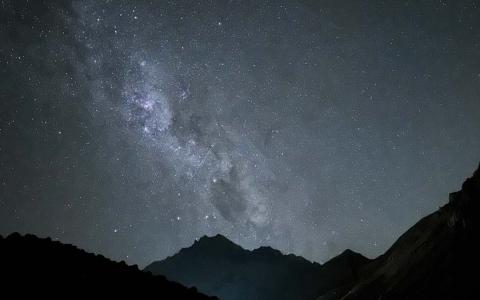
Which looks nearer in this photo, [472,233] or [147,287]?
[147,287]

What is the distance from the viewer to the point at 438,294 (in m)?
21.2

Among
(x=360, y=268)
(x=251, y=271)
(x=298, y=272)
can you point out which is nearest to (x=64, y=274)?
(x=360, y=268)

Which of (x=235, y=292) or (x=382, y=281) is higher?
(x=235, y=292)

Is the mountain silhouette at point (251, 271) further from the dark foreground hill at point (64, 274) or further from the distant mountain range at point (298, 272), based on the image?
the dark foreground hill at point (64, 274)

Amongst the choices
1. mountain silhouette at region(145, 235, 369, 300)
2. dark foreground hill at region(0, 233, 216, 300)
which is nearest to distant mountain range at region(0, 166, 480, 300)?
dark foreground hill at region(0, 233, 216, 300)

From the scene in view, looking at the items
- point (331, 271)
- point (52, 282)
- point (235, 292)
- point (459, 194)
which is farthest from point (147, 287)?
point (235, 292)

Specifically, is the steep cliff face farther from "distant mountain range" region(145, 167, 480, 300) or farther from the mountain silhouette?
the mountain silhouette

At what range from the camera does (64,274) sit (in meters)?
10.3

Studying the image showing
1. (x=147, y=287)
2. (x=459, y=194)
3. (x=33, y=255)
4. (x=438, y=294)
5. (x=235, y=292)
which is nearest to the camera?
(x=33, y=255)

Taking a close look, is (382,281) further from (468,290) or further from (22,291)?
(22,291)

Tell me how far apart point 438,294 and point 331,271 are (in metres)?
30.2

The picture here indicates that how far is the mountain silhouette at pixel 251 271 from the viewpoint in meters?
→ 49.8

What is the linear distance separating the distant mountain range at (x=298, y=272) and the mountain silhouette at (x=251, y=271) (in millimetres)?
177

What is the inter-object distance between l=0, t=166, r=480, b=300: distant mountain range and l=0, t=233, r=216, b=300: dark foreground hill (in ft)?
0.07
